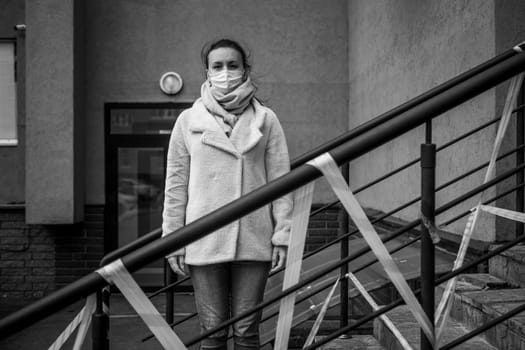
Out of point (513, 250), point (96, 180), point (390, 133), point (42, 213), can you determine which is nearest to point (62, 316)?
point (42, 213)

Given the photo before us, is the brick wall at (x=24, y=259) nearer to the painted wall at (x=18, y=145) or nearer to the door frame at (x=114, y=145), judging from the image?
the painted wall at (x=18, y=145)

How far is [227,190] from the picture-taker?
82.3 inches

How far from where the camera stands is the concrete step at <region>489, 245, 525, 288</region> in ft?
9.00

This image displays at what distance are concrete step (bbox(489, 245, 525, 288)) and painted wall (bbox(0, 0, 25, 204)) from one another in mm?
6806

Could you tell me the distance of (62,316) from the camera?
7.11 metres

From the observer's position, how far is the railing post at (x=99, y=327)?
1540mm

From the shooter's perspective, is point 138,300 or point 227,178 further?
point 227,178

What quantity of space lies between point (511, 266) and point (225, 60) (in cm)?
174

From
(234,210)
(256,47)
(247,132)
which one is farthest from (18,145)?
(234,210)

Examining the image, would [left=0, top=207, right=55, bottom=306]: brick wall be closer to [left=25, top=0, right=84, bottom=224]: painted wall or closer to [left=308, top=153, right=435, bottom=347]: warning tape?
[left=25, top=0, right=84, bottom=224]: painted wall

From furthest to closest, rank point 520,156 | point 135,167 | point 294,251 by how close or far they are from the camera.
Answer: point 135,167 < point 520,156 < point 294,251

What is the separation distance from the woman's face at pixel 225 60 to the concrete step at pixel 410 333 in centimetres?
134

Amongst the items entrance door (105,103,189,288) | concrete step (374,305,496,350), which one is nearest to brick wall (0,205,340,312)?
entrance door (105,103,189,288)

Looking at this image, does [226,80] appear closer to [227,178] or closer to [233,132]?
[233,132]
